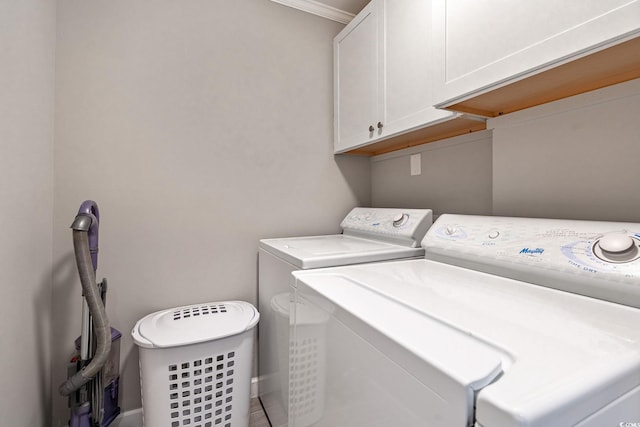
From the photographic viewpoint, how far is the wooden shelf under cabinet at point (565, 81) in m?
0.79

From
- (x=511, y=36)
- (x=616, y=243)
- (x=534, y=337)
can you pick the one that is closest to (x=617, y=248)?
(x=616, y=243)

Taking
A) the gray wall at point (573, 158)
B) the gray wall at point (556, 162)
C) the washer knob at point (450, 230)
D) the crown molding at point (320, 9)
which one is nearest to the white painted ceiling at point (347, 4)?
the crown molding at point (320, 9)

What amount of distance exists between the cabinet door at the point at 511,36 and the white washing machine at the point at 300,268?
642 mm

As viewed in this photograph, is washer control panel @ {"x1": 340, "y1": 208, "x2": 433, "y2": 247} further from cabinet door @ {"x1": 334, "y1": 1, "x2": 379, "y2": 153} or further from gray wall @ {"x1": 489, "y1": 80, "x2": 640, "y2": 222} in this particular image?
cabinet door @ {"x1": 334, "y1": 1, "x2": 379, "y2": 153}

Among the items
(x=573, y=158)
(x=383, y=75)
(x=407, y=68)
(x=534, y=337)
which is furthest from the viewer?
(x=383, y=75)

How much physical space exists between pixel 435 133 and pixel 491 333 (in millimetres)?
1237

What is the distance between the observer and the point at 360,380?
65 centimetres

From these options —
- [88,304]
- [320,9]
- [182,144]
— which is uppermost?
[320,9]

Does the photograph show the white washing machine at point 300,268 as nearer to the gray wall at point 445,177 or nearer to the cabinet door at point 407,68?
the gray wall at point 445,177

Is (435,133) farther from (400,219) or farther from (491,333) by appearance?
(491,333)

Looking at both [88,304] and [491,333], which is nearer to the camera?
[491,333]

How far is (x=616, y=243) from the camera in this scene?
29.4 inches

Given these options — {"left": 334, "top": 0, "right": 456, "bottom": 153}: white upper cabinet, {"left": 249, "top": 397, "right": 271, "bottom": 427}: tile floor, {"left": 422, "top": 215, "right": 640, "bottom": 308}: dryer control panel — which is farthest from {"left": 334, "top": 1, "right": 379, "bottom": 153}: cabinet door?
{"left": 249, "top": 397, "right": 271, "bottom": 427}: tile floor

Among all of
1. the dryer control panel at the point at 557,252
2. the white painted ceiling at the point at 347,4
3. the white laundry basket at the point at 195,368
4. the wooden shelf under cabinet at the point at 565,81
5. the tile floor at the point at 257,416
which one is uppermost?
the white painted ceiling at the point at 347,4
